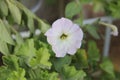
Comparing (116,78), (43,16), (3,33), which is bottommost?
(116,78)

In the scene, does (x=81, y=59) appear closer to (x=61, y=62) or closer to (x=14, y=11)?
(x=61, y=62)

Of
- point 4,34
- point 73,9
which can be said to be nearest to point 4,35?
point 4,34

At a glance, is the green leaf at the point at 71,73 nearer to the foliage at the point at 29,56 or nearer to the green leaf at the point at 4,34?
the foliage at the point at 29,56

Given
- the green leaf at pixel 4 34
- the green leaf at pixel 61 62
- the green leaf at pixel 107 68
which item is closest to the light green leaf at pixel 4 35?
the green leaf at pixel 4 34

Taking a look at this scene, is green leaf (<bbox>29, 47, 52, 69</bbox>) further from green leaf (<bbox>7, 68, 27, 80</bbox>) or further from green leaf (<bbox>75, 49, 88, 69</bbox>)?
green leaf (<bbox>75, 49, 88, 69</bbox>)

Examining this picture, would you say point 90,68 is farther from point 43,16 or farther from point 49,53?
point 43,16

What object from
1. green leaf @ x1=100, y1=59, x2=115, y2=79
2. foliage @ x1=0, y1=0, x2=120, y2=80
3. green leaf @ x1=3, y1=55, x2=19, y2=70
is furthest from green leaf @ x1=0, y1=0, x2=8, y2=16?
green leaf @ x1=100, y1=59, x2=115, y2=79

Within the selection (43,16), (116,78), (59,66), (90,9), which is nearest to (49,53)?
(59,66)
